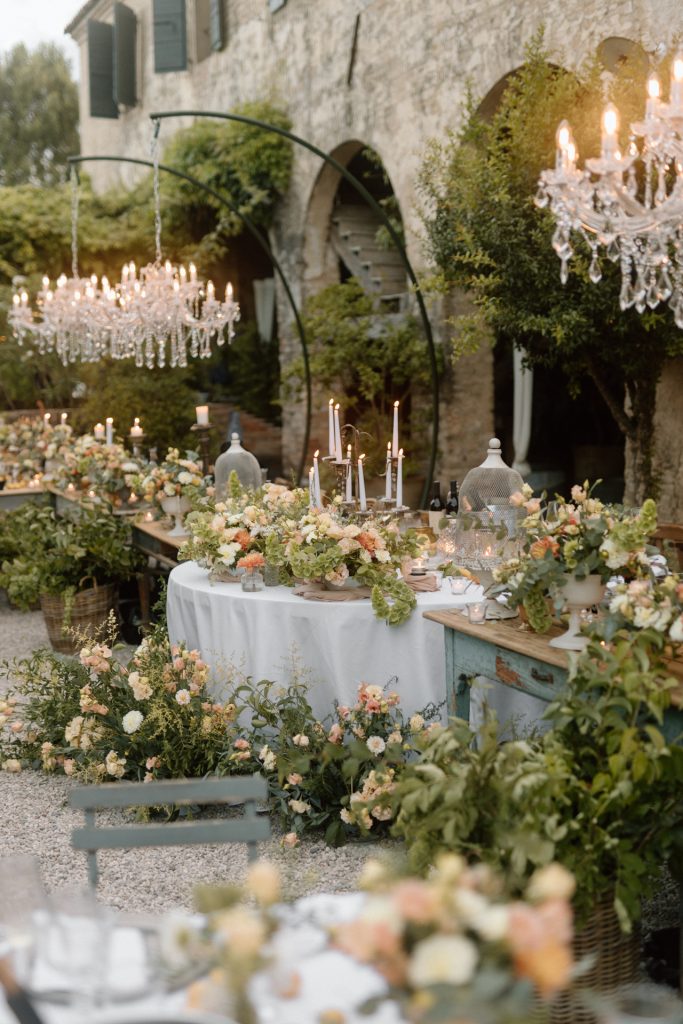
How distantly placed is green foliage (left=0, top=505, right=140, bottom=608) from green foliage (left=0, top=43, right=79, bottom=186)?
22855mm

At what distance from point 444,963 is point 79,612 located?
20.5 ft

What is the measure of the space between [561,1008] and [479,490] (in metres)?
2.34

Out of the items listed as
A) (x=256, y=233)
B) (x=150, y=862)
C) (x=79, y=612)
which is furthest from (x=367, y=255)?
(x=150, y=862)

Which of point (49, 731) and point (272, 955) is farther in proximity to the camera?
point (49, 731)

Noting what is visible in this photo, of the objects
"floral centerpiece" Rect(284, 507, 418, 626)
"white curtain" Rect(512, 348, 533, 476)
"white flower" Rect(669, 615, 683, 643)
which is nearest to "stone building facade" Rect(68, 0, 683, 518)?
"white curtain" Rect(512, 348, 533, 476)

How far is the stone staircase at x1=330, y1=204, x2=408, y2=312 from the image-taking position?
41.4 feet

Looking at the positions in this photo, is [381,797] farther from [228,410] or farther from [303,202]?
[228,410]

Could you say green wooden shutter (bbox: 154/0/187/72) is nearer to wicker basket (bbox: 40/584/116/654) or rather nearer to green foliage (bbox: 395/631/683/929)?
wicker basket (bbox: 40/584/116/654)

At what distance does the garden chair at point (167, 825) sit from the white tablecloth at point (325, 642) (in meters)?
1.88

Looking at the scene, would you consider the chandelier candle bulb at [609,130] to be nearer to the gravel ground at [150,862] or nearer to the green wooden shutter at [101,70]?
the gravel ground at [150,862]

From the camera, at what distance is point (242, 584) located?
4.73 meters

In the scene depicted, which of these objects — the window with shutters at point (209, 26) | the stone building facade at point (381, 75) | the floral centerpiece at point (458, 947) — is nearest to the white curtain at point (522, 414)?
the stone building facade at point (381, 75)

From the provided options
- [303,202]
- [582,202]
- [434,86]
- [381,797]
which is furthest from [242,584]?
[303,202]

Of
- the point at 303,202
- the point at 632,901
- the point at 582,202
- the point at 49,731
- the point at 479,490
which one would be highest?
the point at 303,202
